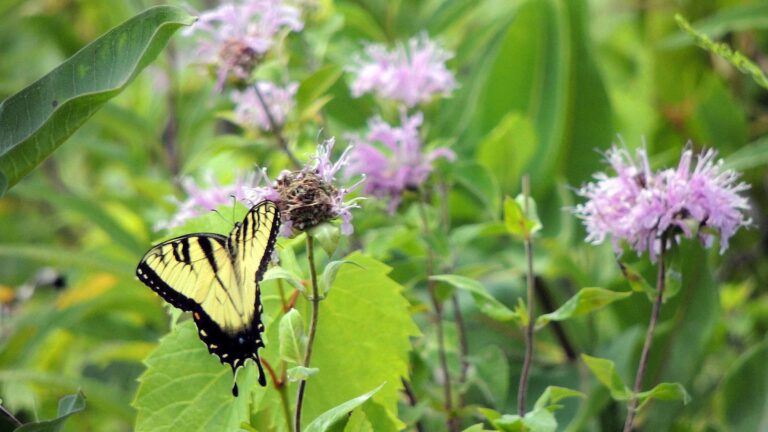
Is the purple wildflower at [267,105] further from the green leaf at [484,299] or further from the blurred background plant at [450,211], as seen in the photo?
the green leaf at [484,299]

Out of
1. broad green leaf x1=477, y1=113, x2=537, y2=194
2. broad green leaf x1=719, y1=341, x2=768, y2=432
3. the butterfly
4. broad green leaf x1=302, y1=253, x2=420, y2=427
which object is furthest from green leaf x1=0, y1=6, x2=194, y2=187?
broad green leaf x1=719, y1=341, x2=768, y2=432

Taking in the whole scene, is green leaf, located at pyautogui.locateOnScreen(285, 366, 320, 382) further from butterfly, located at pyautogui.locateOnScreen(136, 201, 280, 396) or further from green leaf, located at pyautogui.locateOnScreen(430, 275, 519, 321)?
green leaf, located at pyautogui.locateOnScreen(430, 275, 519, 321)

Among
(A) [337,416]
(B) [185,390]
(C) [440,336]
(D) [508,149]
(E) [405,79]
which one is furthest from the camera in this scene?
(D) [508,149]

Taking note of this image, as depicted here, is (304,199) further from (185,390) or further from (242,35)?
(242,35)

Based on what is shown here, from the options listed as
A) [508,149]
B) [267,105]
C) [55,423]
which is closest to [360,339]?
[55,423]

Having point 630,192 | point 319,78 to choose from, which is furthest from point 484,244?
point 630,192

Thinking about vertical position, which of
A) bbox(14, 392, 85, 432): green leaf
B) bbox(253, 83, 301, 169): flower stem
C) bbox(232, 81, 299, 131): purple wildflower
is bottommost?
bbox(14, 392, 85, 432): green leaf
